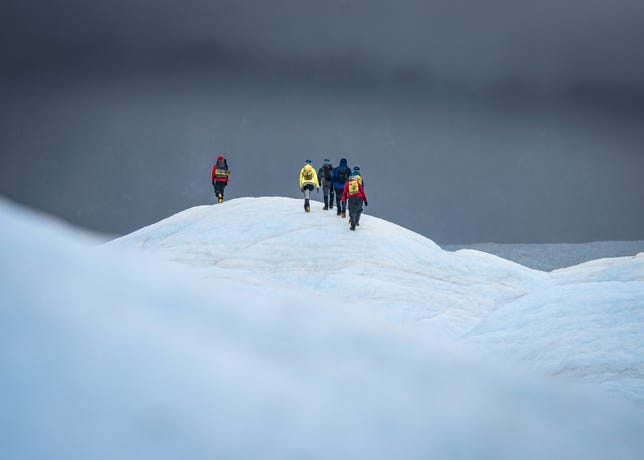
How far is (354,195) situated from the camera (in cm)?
3319

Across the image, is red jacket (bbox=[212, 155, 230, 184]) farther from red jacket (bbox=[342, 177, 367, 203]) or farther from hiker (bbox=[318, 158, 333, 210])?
red jacket (bbox=[342, 177, 367, 203])

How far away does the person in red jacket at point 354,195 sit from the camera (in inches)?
1286

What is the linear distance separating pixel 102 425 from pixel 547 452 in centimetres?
419

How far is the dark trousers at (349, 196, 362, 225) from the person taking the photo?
3350cm

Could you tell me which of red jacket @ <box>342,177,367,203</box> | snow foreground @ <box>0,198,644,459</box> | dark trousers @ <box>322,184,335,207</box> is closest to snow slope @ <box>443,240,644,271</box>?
dark trousers @ <box>322,184,335,207</box>

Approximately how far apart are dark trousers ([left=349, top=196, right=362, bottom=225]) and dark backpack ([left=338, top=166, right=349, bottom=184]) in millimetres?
1375

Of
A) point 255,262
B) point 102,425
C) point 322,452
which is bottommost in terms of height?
point 322,452

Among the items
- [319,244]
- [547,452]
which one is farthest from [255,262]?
[547,452]

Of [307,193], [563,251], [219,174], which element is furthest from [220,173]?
[563,251]

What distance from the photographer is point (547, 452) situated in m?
5.99

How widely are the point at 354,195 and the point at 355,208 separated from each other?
133 centimetres

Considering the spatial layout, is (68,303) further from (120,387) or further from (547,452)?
(547,452)

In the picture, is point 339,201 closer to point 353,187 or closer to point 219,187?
point 353,187

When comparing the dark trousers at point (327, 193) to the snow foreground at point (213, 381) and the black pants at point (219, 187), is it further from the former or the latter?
the snow foreground at point (213, 381)
